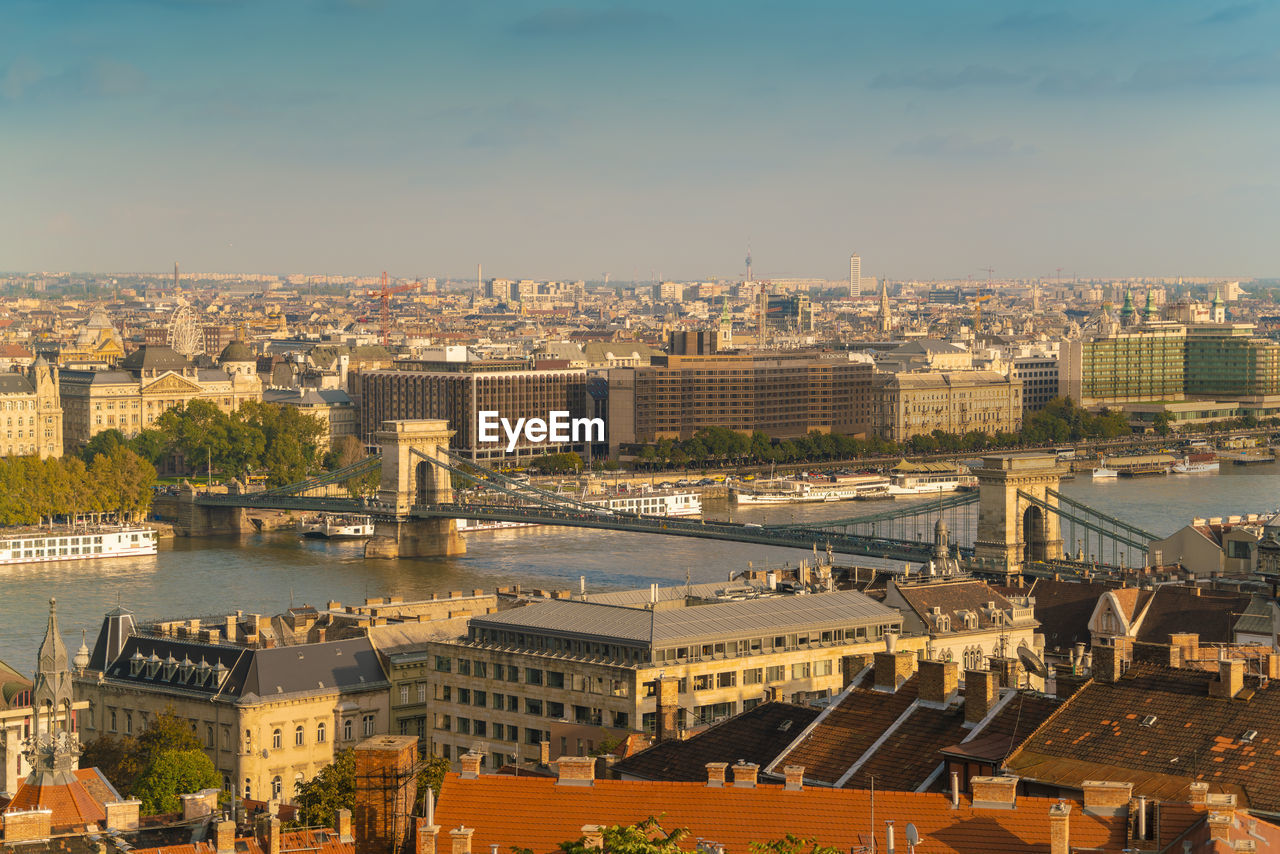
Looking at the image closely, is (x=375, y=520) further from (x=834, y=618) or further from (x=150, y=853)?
(x=150, y=853)

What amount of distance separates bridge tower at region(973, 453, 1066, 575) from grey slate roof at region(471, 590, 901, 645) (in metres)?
16.1

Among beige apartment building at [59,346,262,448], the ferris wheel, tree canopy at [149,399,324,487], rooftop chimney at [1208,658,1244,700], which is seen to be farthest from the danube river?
the ferris wheel

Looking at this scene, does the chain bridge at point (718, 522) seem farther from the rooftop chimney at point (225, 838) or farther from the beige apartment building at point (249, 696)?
the rooftop chimney at point (225, 838)

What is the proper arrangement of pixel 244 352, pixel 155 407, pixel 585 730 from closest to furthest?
pixel 585 730 < pixel 155 407 < pixel 244 352

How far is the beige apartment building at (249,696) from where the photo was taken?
2355 centimetres

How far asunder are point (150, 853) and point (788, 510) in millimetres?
53739

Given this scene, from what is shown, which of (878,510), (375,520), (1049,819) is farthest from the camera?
(878,510)

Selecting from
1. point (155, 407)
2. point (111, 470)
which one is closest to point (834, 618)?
point (111, 470)

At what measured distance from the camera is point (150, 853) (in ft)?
38.3

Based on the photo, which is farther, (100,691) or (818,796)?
(100,691)

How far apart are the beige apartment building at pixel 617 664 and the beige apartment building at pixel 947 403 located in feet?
215

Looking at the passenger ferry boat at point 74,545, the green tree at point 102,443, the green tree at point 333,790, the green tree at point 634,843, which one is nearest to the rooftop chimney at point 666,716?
the green tree at point 333,790

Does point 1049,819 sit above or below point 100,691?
above

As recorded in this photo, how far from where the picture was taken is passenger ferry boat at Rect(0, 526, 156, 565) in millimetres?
49438
